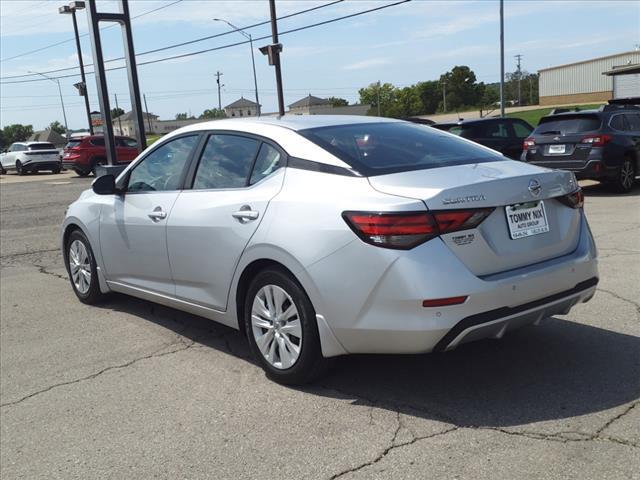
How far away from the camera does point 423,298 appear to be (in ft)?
10.9

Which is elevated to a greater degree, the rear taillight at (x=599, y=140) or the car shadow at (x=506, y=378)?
the rear taillight at (x=599, y=140)

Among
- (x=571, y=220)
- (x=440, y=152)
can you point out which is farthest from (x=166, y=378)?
(x=571, y=220)

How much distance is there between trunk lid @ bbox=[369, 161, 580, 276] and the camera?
11.2 feet

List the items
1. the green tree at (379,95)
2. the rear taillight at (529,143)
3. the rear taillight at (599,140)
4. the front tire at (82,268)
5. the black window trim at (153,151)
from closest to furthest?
the black window trim at (153,151), the front tire at (82,268), the rear taillight at (599,140), the rear taillight at (529,143), the green tree at (379,95)

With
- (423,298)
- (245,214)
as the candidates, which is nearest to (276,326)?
(245,214)

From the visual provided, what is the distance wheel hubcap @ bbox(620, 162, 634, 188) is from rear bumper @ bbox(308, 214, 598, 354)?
970 centimetres

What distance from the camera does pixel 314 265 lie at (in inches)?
143

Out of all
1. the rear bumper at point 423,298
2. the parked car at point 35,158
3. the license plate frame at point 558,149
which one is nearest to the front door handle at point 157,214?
the rear bumper at point 423,298

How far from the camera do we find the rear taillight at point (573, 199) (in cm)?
393

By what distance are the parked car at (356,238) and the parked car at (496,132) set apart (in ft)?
35.6

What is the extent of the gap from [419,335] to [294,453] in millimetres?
842

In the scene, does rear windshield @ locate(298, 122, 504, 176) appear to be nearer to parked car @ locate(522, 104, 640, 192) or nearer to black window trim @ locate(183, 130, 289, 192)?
black window trim @ locate(183, 130, 289, 192)

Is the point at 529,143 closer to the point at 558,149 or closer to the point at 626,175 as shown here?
the point at 558,149

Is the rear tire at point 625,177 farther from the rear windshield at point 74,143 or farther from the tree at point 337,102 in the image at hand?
the tree at point 337,102
